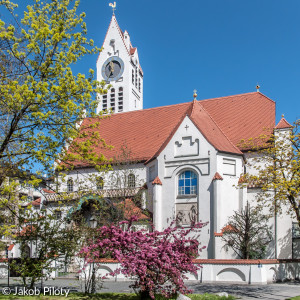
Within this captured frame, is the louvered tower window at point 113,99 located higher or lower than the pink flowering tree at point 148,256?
higher

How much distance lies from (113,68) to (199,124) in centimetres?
2856

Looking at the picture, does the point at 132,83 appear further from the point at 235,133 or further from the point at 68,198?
the point at 68,198

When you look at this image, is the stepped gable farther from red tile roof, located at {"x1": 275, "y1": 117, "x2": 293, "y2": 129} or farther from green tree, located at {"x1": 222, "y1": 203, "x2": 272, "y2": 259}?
green tree, located at {"x1": 222, "y1": 203, "x2": 272, "y2": 259}

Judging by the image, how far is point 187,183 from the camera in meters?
32.3

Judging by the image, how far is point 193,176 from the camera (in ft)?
106

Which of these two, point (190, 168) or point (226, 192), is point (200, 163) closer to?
point (190, 168)

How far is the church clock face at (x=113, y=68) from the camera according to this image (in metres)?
58.6

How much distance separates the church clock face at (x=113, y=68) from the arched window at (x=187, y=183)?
2906cm

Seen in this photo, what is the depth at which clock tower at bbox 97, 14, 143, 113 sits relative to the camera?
57.4 metres

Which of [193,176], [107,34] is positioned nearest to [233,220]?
[193,176]

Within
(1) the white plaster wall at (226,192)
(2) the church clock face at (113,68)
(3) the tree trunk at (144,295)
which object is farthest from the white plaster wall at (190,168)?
(2) the church clock face at (113,68)

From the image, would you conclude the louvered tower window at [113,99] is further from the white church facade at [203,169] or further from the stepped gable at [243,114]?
the stepped gable at [243,114]

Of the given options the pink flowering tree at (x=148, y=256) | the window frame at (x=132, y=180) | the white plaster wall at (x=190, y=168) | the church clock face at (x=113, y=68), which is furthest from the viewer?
the church clock face at (x=113, y=68)

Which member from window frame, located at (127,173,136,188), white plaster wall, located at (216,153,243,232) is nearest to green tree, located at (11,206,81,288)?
white plaster wall, located at (216,153,243,232)
